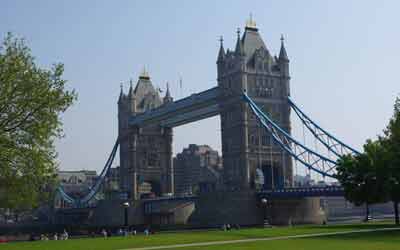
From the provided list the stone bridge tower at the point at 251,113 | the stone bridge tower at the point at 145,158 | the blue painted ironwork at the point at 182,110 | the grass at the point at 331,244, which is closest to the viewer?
the grass at the point at 331,244

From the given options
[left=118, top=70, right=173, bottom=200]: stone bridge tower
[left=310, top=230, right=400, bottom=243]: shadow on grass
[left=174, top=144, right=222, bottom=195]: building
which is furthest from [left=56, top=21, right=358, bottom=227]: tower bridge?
[left=174, top=144, right=222, bottom=195]: building

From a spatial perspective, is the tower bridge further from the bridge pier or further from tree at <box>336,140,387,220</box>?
tree at <box>336,140,387,220</box>

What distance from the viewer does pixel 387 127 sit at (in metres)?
57.5

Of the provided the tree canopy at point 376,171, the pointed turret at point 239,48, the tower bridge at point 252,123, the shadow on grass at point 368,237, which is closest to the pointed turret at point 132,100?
the tower bridge at point 252,123

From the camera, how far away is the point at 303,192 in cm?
8138

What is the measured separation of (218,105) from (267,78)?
855 cm

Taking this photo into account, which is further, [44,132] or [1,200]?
[1,200]

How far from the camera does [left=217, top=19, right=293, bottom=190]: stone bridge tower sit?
97938mm

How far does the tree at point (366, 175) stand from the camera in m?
57.1

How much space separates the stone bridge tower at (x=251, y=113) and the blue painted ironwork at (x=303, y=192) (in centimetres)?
861

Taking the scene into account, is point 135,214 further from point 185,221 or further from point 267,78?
point 267,78

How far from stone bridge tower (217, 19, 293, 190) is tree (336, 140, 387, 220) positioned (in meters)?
35.4

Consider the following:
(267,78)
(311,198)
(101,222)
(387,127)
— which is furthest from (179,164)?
(387,127)

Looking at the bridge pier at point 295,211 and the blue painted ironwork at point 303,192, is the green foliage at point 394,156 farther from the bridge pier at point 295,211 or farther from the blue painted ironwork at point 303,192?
the bridge pier at point 295,211
